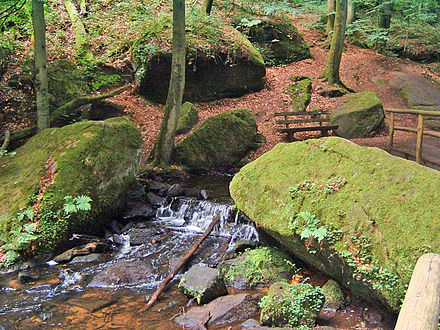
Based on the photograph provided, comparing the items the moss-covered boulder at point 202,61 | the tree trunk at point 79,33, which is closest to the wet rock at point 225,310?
the moss-covered boulder at point 202,61

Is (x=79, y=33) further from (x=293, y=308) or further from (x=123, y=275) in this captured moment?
(x=293, y=308)

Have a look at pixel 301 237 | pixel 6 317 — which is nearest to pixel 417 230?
pixel 301 237

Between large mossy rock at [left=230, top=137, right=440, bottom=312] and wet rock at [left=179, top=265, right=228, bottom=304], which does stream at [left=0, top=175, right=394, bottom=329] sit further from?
large mossy rock at [left=230, top=137, right=440, bottom=312]

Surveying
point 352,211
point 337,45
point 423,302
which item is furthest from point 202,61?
point 423,302

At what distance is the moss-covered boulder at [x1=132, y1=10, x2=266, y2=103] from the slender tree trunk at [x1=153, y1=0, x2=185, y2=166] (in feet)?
11.6

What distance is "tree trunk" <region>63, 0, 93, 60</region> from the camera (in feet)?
45.3

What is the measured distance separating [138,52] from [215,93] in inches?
137

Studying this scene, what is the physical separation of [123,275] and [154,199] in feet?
10.9

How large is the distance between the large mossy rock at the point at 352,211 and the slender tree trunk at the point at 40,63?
6368mm

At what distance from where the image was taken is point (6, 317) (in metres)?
4.68

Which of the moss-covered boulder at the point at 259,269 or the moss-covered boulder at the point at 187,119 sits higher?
the moss-covered boulder at the point at 187,119

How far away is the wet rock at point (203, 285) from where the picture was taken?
4984 millimetres

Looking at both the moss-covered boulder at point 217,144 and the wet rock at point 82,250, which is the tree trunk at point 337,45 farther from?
the wet rock at point 82,250

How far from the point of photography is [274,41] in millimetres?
18625
